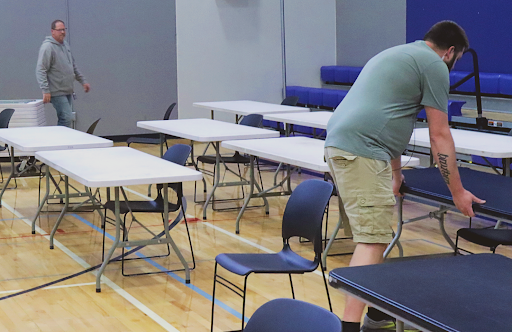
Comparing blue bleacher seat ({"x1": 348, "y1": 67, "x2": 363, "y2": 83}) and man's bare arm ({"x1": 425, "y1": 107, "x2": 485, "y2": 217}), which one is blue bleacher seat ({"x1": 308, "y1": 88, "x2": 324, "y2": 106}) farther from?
man's bare arm ({"x1": 425, "y1": 107, "x2": 485, "y2": 217})

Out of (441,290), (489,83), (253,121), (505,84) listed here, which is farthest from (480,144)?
(489,83)

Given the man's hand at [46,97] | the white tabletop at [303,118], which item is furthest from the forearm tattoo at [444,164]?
the man's hand at [46,97]

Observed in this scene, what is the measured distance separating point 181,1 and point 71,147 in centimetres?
618

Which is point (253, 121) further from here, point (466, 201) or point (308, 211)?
point (466, 201)

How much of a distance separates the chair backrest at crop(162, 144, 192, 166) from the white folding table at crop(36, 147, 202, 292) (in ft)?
0.67

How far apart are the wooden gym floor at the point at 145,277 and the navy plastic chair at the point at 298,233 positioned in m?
0.48

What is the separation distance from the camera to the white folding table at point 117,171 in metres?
4.13

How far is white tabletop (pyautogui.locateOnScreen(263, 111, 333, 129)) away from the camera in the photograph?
6.82 m

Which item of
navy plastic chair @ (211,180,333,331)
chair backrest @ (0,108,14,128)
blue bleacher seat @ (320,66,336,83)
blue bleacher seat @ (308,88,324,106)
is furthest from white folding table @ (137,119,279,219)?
blue bleacher seat @ (320,66,336,83)

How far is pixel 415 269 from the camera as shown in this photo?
7.22 ft

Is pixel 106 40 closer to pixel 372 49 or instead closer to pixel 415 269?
pixel 372 49

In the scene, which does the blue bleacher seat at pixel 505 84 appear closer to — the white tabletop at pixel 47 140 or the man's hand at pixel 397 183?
the white tabletop at pixel 47 140

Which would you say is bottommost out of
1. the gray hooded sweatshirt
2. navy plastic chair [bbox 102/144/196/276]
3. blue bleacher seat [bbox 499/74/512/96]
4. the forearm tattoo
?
navy plastic chair [bbox 102/144/196/276]

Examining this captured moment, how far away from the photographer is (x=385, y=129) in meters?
3.21
